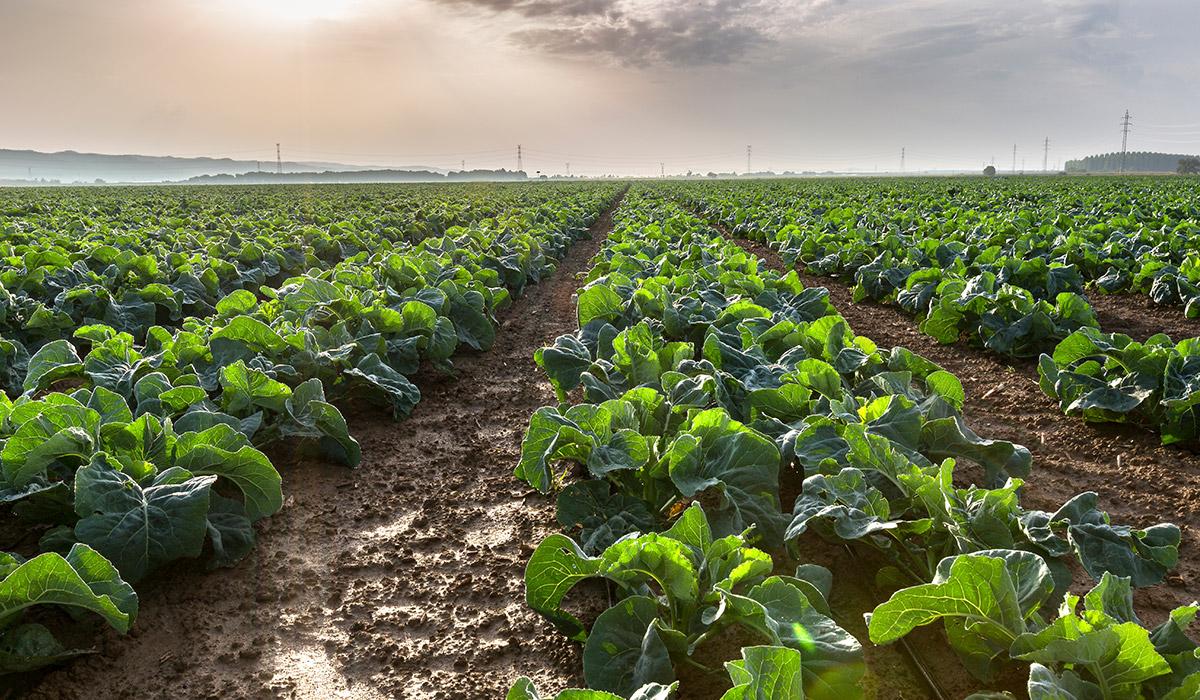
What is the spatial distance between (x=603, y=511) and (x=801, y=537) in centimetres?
90

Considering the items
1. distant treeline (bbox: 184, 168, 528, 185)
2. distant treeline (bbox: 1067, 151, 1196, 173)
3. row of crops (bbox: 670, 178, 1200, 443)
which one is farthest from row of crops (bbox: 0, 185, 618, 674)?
distant treeline (bbox: 1067, 151, 1196, 173)

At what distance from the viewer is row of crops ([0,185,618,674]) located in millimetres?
2707

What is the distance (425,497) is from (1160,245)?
1067cm

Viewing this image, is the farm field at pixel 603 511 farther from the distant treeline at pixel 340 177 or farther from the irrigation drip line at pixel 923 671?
the distant treeline at pixel 340 177

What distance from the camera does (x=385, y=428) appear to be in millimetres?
5020

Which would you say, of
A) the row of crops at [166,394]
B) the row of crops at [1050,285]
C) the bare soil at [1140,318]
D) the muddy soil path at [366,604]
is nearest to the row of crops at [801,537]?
the muddy soil path at [366,604]

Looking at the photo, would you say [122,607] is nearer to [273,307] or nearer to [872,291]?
[273,307]

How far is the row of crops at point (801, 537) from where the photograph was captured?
1897mm

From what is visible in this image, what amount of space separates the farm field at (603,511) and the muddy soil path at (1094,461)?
3 centimetres

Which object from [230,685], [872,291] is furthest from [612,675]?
[872,291]

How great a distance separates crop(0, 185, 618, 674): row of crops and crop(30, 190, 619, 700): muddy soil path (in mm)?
179

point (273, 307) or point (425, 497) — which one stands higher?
point (273, 307)

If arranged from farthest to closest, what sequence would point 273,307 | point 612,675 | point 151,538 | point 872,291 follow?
point 872,291 → point 273,307 → point 151,538 → point 612,675

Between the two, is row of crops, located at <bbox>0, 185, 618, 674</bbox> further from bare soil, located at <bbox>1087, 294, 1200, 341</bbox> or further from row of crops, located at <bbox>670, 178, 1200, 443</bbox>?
bare soil, located at <bbox>1087, 294, 1200, 341</bbox>
